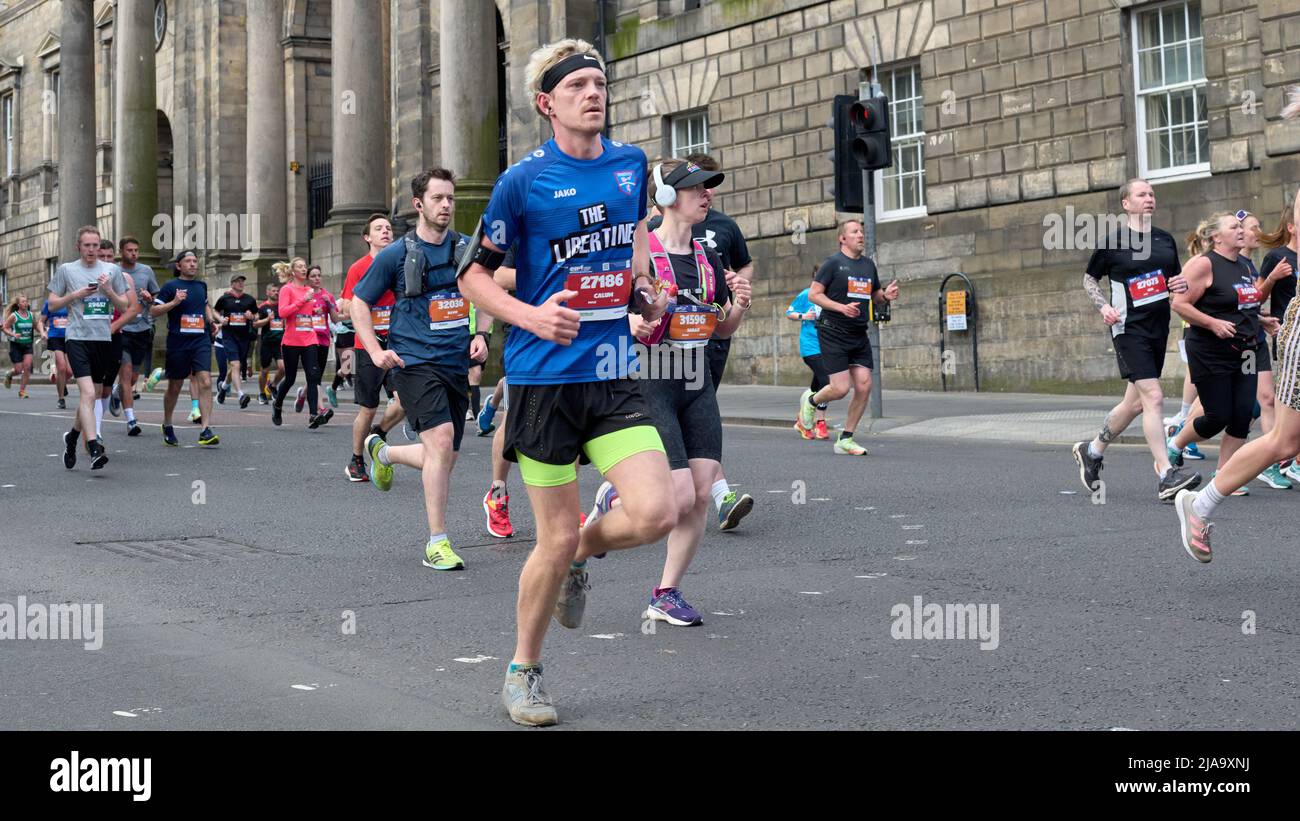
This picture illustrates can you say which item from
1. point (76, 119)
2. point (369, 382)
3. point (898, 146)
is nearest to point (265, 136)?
point (76, 119)

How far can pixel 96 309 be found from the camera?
1362 cm

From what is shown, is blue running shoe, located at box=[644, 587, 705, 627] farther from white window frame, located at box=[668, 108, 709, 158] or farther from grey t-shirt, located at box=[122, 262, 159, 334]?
white window frame, located at box=[668, 108, 709, 158]

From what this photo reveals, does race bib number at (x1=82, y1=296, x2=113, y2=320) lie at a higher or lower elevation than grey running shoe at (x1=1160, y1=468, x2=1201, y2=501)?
higher

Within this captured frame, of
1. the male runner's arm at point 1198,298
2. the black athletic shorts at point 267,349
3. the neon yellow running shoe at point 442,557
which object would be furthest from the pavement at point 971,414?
the neon yellow running shoe at point 442,557

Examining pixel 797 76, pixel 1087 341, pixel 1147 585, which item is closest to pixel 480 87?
pixel 797 76

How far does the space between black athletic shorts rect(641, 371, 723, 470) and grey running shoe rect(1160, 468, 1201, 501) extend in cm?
382

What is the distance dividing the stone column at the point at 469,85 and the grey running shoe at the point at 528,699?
79.8 feet

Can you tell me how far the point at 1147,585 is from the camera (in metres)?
6.95

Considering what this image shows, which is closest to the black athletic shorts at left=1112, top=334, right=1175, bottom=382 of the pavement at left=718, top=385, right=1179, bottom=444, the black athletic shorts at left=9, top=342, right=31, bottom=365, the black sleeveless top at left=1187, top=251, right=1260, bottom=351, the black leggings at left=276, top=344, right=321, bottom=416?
the black sleeveless top at left=1187, top=251, right=1260, bottom=351

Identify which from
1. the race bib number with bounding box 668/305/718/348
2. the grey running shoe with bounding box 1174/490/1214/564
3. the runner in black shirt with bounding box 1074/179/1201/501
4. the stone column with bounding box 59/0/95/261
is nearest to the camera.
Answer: the grey running shoe with bounding box 1174/490/1214/564
